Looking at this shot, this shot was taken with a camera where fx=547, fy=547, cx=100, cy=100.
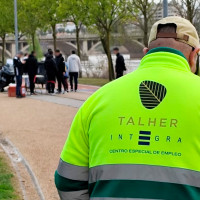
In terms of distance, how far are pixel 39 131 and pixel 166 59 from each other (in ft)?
29.7

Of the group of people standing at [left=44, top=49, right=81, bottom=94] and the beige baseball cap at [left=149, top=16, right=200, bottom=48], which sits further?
the group of people standing at [left=44, top=49, right=81, bottom=94]

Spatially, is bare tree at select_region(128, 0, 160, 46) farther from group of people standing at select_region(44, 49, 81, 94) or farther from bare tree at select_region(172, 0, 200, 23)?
group of people standing at select_region(44, 49, 81, 94)

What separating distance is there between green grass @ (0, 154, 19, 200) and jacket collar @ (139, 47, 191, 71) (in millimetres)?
4002

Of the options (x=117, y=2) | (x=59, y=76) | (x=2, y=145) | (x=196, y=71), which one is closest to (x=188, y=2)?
(x=117, y=2)

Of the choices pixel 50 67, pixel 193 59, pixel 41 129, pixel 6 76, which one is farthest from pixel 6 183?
pixel 6 76

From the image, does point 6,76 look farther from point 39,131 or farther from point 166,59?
point 166,59

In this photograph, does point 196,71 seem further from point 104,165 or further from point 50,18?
point 50,18

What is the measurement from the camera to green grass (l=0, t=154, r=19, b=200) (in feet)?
19.5

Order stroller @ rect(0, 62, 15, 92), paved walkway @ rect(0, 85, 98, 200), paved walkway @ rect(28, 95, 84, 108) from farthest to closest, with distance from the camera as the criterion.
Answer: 1. stroller @ rect(0, 62, 15, 92)
2. paved walkway @ rect(28, 95, 84, 108)
3. paved walkway @ rect(0, 85, 98, 200)

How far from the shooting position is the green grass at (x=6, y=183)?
5.94 m

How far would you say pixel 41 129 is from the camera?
1135 cm

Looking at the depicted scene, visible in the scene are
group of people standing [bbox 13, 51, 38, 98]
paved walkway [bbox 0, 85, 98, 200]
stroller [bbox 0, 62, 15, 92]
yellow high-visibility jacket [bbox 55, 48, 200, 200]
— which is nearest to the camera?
yellow high-visibility jacket [bbox 55, 48, 200, 200]

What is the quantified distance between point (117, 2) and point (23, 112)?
42.7 ft

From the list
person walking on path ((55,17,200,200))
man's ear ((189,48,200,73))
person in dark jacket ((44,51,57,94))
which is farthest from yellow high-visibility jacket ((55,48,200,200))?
person in dark jacket ((44,51,57,94))
